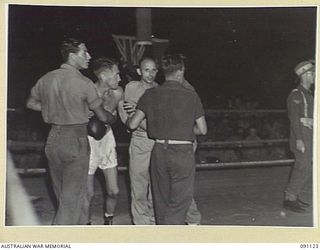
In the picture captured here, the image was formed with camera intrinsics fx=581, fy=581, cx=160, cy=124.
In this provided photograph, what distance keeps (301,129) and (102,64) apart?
48 centimetres

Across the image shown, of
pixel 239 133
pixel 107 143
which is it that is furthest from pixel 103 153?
pixel 239 133

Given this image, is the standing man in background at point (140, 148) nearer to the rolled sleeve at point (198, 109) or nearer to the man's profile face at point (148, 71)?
the man's profile face at point (148, 71)

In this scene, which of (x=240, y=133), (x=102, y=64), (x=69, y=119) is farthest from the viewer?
(x=240, y=133)

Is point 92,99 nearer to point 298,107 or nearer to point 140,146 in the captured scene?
point 140,146

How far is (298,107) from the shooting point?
1296 millimetres

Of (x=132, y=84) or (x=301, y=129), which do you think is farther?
(x=132, y=84)

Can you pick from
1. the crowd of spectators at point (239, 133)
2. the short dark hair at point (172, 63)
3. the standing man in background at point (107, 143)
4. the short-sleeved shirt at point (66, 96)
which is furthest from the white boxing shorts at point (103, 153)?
the crowd of spectators at point (239, 133)

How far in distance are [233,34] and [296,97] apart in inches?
8.1

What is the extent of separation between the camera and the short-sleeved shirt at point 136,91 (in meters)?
1.38

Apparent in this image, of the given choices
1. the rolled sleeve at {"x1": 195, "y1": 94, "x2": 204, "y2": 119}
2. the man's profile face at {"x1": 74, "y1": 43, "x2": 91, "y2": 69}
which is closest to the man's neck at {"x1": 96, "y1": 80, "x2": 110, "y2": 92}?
the man's profile face at {"x1": 74, "y1": 43, "x2": 91, "y2": 69}

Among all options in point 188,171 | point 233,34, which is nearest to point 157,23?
point 233,34

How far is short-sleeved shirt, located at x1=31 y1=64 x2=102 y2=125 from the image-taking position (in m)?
1.25

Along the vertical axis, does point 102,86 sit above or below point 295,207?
above

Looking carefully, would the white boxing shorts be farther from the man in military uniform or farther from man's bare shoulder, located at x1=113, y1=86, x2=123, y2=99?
the man in military uniform
